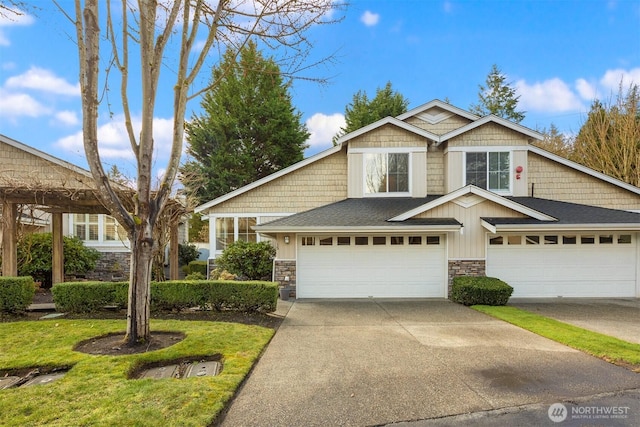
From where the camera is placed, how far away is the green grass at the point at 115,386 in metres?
3.19

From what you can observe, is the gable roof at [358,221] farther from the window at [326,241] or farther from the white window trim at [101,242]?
the white window trim at [101,242]

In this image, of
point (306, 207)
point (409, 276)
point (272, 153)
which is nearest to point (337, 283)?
point (409, 276)

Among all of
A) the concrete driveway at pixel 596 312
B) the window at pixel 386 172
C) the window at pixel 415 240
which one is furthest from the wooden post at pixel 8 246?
the concrete driveway at pixel 596 312

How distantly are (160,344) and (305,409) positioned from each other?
3.29m

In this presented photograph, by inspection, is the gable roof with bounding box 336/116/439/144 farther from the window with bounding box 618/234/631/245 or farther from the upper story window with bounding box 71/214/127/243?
the upper story window with bounding box 71/214/127/243

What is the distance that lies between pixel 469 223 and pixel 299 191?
238 inches

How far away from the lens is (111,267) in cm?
1440

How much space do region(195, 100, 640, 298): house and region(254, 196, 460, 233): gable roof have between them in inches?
1.3

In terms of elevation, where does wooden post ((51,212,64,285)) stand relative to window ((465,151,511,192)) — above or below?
below

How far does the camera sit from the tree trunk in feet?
18.2

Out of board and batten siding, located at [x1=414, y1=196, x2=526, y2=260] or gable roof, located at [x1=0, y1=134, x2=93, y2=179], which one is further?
gable roof, located at [x1=0, y1=134, x2=93, y2=179]

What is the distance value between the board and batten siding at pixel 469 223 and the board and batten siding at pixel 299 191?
12.3 feet

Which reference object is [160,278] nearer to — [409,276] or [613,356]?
[409,276]

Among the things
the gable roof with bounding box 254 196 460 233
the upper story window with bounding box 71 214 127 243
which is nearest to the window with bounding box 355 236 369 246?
the gable roof with bounding box 254 196 460 233
